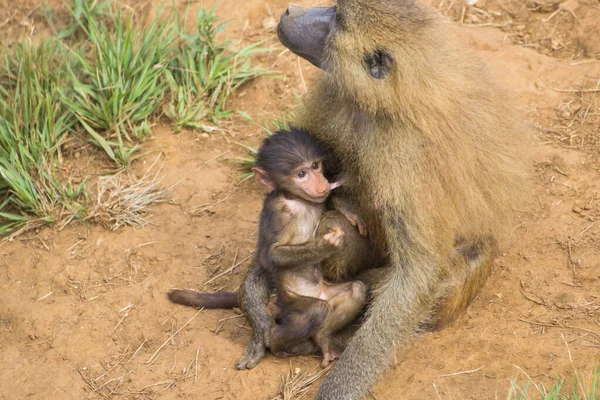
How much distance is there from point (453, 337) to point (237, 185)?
2065mm

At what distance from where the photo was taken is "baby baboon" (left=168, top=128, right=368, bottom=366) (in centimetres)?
389

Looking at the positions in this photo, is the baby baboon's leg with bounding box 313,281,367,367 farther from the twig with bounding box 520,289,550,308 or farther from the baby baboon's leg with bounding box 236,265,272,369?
the twig with bounding box 520,289,550,308

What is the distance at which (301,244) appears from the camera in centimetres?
392

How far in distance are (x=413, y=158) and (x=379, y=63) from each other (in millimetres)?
471

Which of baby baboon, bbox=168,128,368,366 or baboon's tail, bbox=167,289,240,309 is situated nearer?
baby baboon, bbox=168,128,368,366

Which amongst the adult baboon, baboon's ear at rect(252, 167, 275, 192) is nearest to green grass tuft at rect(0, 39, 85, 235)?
baboon's ear at rect(252, 167, 275, 192)

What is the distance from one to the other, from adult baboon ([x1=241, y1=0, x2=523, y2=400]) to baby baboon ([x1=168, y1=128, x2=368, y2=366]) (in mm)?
180

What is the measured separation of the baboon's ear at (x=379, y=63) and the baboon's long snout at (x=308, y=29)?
33cm

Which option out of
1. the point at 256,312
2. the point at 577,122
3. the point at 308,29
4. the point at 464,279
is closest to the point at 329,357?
the point at 256,312

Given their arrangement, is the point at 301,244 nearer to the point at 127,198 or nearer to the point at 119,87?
the point at 127,198

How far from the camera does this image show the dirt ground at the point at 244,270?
12.8ft

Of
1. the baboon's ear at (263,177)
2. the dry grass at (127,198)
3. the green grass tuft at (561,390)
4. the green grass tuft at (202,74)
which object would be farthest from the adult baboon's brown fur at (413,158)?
the green grass tuft at (202,74)

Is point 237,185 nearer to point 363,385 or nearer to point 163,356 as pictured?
point 163,356

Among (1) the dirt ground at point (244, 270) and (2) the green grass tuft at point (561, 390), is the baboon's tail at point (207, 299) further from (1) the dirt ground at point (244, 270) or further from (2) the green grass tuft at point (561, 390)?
(2) the green grass tuft at point (561, 390)
